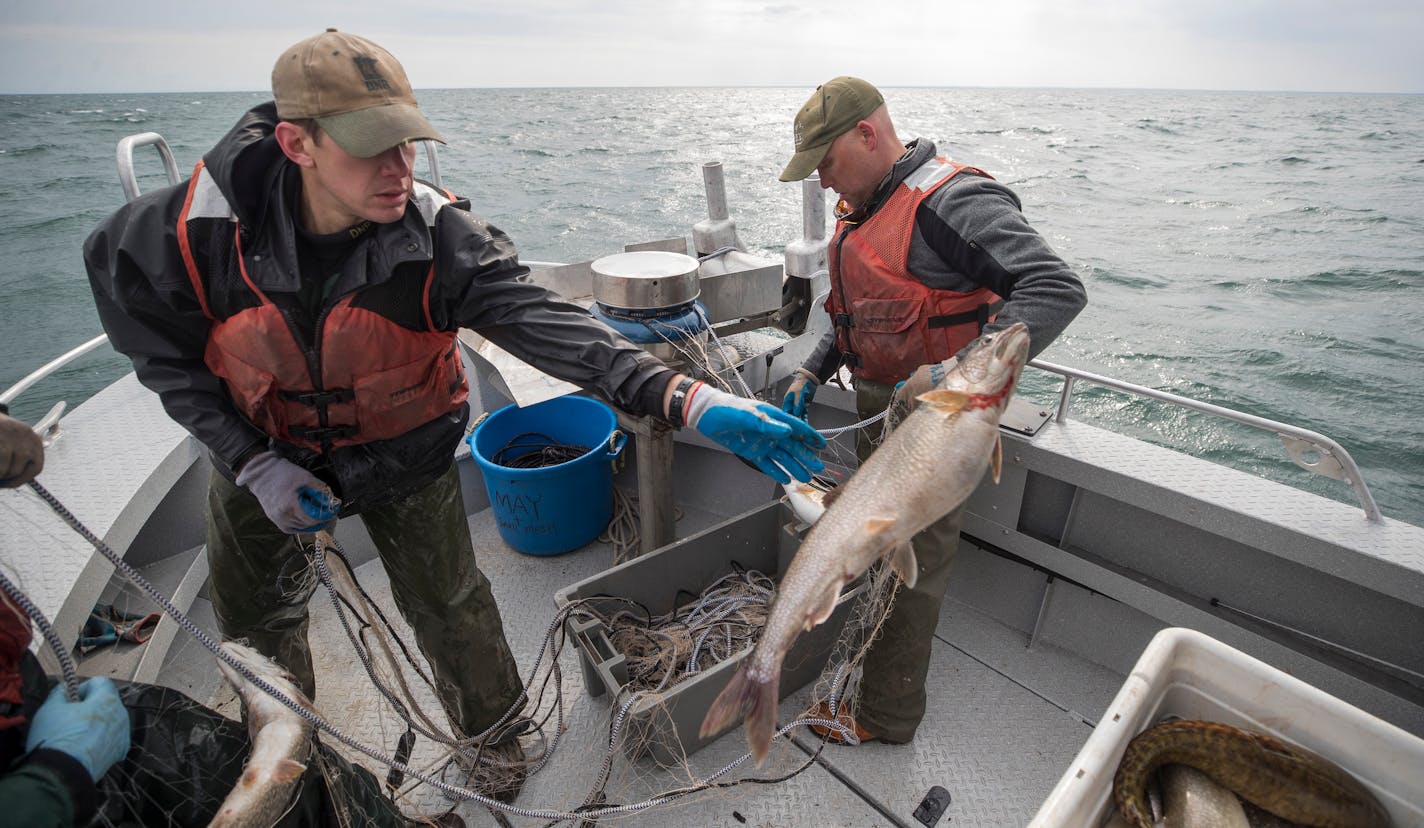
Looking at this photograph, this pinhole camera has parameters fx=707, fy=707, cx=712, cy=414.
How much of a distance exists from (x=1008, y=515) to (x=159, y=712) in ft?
11.6

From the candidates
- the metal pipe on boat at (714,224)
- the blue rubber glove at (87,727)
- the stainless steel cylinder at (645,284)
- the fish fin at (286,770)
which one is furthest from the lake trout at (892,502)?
the metal pipe on boat at (714,224)

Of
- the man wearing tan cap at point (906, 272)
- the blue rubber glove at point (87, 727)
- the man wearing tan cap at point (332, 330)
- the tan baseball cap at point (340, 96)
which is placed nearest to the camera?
the blue rubber glove at point (87, 727)

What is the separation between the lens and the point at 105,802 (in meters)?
1.44

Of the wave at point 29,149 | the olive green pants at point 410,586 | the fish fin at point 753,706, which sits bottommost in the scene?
the wave at point 29,149

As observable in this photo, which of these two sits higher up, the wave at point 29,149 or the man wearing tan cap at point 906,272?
the man wearing tan cap at point 906,272

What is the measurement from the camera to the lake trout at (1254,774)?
5.70 feet

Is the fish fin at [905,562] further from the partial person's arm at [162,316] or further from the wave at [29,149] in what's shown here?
the wave at [29,149]

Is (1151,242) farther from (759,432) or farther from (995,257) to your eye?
(759,432)

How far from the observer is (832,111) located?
9.78ft

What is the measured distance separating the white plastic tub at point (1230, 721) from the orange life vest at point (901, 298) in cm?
142

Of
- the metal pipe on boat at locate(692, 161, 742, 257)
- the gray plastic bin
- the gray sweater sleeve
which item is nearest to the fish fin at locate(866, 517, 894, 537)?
the gray sweater sleeve

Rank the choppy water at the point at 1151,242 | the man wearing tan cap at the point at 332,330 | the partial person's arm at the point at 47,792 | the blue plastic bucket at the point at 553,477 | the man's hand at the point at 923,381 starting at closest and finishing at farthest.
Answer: the partial person's arm at the point at 47,792 < the man wearing tan cap at the point at 332,330 < the man's hand at the point at 923,381 < the blue plastic bucket at the point at 553,477 < the choppy water at the point at 1151,242

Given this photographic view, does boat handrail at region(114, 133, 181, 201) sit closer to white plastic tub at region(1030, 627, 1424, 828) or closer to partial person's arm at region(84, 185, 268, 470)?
partial person's arm at region(84, 185, 268, 470)

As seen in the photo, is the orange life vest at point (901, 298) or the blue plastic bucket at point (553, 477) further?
the blue plastic bucket at point (553, 477)
